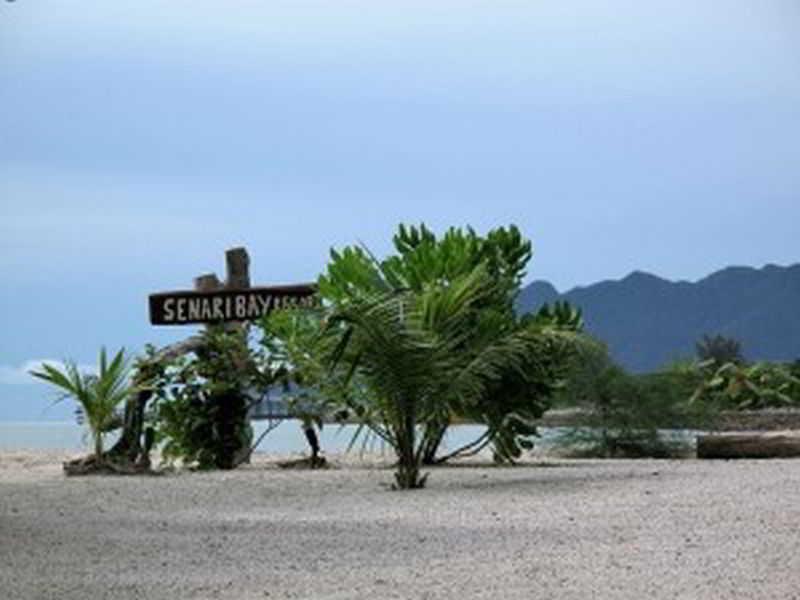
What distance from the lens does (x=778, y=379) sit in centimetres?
2856

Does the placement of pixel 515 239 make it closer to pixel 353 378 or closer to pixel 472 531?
pixel 353 378

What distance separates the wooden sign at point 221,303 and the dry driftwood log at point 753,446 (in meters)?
3.89

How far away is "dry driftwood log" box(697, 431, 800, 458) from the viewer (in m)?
13.3

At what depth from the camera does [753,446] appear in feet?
43.8

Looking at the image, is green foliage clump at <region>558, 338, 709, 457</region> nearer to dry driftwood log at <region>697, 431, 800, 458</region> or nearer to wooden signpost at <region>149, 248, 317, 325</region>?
dry driftwood log at <region>697, 431, 800, 458</region>

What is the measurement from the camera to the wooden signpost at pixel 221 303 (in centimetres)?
1379

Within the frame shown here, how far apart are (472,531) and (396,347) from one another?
299 cm

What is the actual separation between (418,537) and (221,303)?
7.01 meters

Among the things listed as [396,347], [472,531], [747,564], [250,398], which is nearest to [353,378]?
[396,347]

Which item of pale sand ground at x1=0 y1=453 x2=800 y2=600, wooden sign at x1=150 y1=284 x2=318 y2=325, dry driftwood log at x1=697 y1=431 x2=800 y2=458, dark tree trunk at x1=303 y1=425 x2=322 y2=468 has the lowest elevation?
pale sand ground at x1=0 y1=453 x2=800 y2=600

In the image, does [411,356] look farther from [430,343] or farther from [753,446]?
[753,446]

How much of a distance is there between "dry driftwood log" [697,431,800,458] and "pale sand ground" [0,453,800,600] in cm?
213

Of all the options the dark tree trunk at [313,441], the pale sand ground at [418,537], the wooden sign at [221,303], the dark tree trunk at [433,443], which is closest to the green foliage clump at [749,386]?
the dark tree trunk at [433,443]

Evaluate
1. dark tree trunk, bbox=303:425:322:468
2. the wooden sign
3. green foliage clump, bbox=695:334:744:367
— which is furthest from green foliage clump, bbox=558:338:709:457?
green foliage clump, bbox=695:334:744:367
